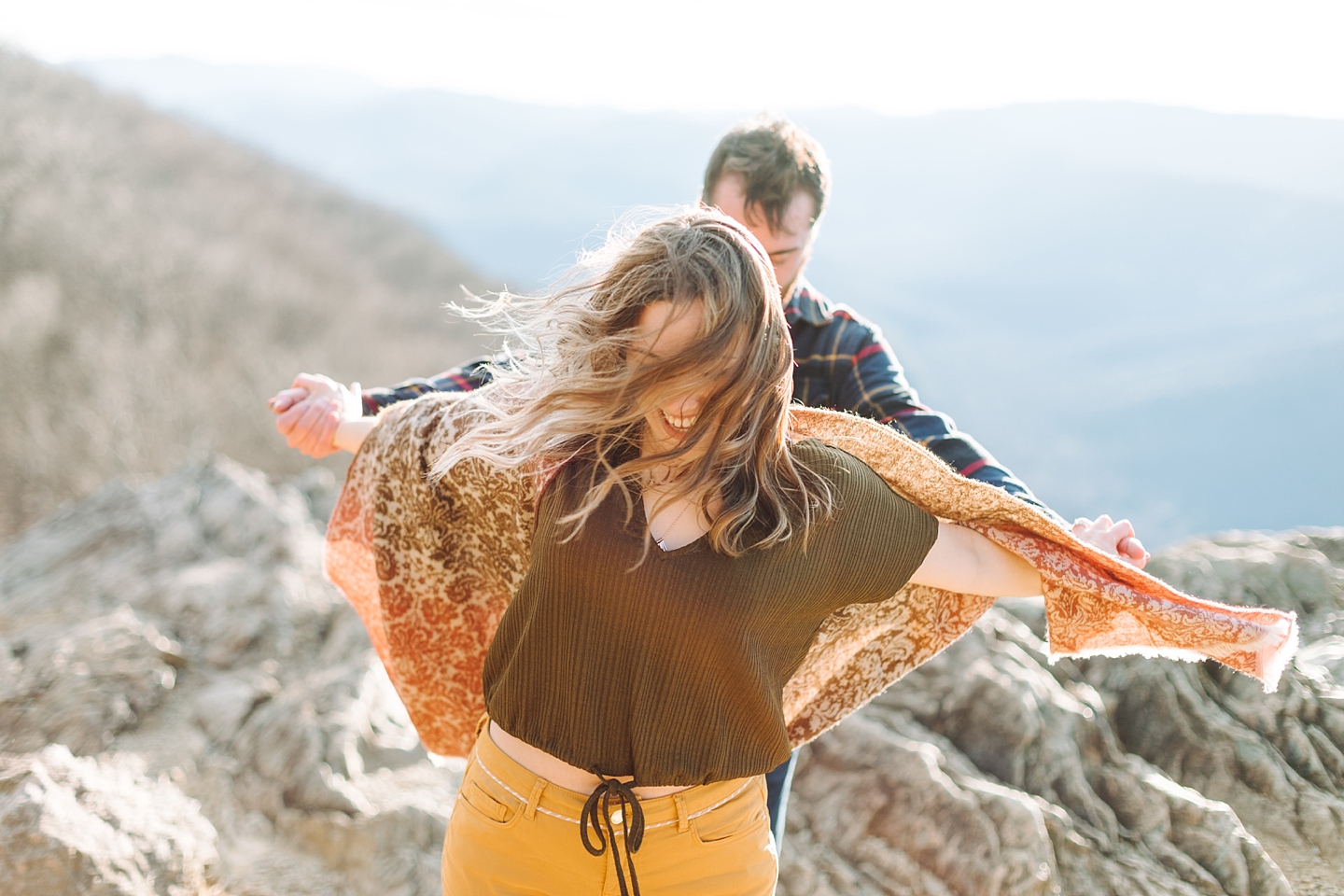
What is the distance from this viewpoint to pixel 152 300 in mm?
24562

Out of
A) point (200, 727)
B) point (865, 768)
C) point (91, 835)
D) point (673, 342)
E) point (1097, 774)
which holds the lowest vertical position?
point (200, 727)

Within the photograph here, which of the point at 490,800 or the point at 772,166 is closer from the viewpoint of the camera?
the point at 490,800

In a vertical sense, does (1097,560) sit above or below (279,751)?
above

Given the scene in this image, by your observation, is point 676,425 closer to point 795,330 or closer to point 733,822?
point 733,822

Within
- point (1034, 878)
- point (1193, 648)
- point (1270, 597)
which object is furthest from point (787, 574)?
point (1270, 597)

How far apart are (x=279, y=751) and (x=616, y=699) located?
207 cm

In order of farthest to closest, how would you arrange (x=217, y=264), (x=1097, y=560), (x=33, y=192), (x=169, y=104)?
(x=169, y=104) < (x=217, y=264) < (x=33, y=192) < (x=1097, y=560)

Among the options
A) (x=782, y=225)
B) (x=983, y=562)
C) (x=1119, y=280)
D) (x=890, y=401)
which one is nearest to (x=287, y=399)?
(x=782, y=225)

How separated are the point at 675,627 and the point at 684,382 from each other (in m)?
0.42

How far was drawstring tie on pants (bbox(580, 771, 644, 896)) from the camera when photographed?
1507 mm

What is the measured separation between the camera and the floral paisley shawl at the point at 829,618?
70.4 inches

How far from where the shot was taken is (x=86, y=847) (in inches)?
88.0

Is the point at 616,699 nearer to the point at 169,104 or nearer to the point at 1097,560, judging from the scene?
the point at 1097,560

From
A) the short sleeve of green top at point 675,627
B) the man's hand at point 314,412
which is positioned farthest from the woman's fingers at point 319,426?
the short sleeve of green top at point 675,627
